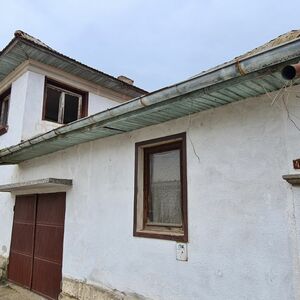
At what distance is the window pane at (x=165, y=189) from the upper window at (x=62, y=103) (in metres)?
5.47

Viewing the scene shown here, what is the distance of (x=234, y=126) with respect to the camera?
12.7 ft

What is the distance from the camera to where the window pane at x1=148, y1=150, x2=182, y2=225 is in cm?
458

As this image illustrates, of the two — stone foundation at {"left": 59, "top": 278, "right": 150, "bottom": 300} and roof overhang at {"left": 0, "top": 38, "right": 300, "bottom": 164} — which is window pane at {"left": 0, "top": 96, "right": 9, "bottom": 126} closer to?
roof overhang at {"left": 0, "top": 38, "right": 300, "bottom": 164}

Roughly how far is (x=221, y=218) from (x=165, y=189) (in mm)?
1192

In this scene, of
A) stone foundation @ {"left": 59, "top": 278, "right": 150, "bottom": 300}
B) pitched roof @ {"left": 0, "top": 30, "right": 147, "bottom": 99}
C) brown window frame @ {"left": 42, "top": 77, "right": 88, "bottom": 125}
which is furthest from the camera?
brown window frame @ {"left": 42, "top": 77, "right": 88, "bottom": 125}

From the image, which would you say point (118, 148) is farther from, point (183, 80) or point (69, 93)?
point (69, 93)

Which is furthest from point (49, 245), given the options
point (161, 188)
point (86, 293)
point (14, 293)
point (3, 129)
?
point (3, 129)

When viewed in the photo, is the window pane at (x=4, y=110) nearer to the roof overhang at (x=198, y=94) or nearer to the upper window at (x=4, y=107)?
the upper window at (x=4, y=107)

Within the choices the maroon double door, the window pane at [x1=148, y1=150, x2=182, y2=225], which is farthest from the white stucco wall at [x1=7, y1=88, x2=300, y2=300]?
the maroon double door

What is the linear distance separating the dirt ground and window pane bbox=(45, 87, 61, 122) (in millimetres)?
4690

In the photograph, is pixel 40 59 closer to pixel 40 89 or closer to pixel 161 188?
pixel 40 89

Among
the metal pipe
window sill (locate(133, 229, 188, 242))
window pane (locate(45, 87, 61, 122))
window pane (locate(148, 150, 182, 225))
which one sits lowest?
window sill (locate(133, 229, 188, 242))

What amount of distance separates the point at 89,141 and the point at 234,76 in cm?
376

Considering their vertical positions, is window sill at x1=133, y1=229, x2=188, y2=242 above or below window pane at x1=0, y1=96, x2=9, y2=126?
below
